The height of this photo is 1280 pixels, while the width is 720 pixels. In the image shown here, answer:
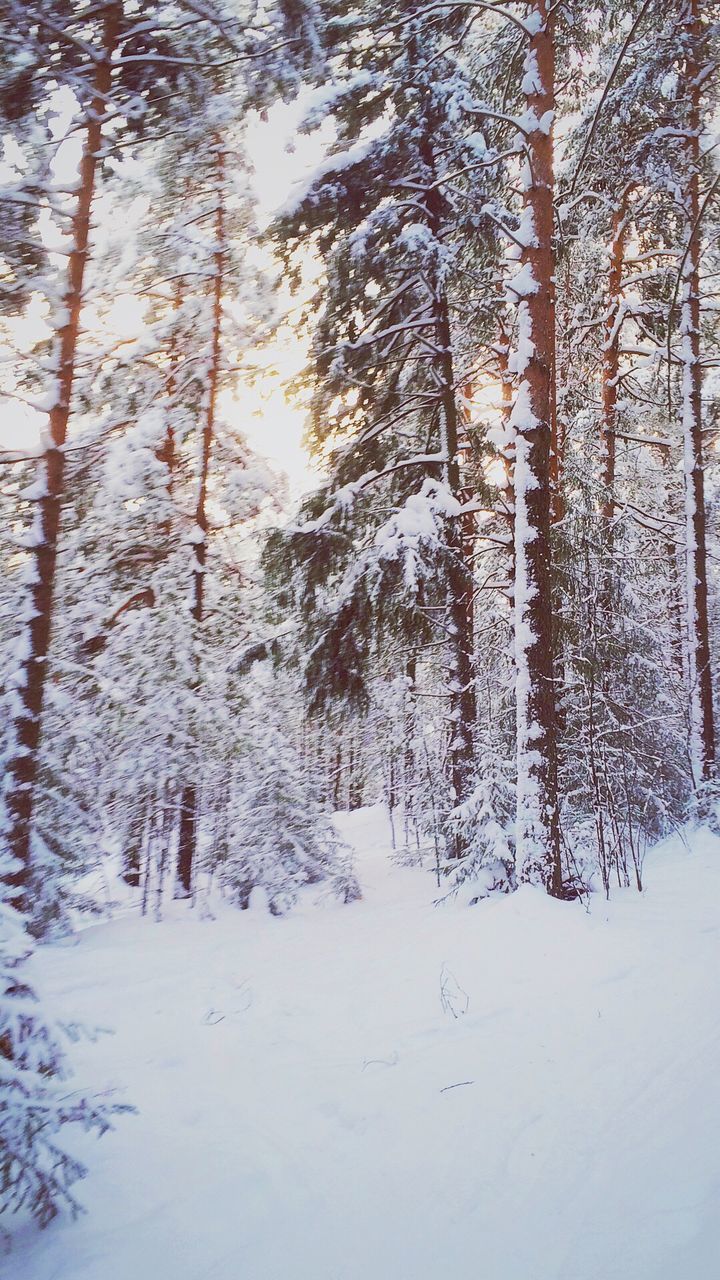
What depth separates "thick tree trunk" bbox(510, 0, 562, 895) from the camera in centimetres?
615

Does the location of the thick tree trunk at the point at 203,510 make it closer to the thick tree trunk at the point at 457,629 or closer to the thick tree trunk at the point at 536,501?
the thick tree trunk at the point at 457,629

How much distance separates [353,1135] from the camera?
3.06 metres

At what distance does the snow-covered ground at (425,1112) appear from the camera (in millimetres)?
2289

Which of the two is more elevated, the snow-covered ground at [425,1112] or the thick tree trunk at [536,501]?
the thick tree trunk at [536,501]

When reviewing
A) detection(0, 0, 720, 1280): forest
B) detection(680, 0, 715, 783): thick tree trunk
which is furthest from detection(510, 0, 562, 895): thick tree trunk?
detection(680, 0, 715, 783): thick tree trunk

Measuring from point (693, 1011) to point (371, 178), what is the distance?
10.5 meters

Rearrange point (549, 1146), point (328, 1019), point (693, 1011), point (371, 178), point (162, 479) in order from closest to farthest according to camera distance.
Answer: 1. point (549, 1146)
2. point (693, 1011)
3. point (328, 1019)
4. point (371, 178)
5. point (162, 479)

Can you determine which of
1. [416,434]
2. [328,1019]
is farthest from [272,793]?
[416,434]

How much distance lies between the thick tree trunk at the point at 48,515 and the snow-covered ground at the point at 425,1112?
1914 millimetres

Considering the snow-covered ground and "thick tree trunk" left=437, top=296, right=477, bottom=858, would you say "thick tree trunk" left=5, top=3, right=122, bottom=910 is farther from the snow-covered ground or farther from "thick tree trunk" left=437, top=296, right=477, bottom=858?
"thick tree trunk" left=437, top=296, right=477, bottom=858

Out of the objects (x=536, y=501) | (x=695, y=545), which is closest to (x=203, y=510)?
(x=536, y=501)

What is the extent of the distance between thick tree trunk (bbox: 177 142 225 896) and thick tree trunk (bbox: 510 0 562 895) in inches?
242

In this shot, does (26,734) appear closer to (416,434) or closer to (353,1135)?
(353,1135)

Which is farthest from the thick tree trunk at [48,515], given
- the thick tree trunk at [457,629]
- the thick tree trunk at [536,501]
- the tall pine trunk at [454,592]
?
the thick tree trunk at [457,629]
